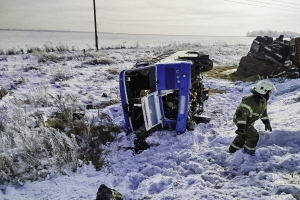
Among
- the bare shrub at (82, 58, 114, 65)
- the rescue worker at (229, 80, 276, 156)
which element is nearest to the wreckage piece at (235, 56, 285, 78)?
the rescue worker at (229, 80, 276, 156)

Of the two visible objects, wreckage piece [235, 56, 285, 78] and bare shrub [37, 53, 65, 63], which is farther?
bare shrub [37, 53, 65, 63]

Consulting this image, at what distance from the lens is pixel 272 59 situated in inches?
436

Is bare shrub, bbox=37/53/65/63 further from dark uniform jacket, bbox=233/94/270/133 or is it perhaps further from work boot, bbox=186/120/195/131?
dark uniform jacket, bbox=233/94/270/133

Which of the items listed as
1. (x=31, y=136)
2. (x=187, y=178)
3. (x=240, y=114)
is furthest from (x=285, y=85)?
(x=31, y=136)

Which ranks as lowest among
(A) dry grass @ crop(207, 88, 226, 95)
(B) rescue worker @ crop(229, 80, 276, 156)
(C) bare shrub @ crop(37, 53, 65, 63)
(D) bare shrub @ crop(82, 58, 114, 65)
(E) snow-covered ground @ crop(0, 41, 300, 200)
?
(E) snow-covered ground @ crop(0, 41, 300, 200)

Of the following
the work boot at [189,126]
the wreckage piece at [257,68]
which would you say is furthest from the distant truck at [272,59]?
the work boot at [189,126]

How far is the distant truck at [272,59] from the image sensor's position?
10367 mm

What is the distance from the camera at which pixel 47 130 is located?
5.19 metres

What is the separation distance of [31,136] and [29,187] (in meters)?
1.14


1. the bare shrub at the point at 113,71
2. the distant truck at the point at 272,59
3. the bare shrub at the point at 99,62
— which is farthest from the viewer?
the bare shrub at the point at 99,62

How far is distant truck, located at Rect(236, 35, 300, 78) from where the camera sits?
10367 mm

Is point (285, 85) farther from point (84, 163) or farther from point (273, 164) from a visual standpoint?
point (84, 163)

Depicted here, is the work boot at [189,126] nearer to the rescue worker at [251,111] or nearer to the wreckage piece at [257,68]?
the rescue worker at [251,111]

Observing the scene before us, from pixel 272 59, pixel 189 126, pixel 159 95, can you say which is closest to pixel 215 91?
pixel 272 59
